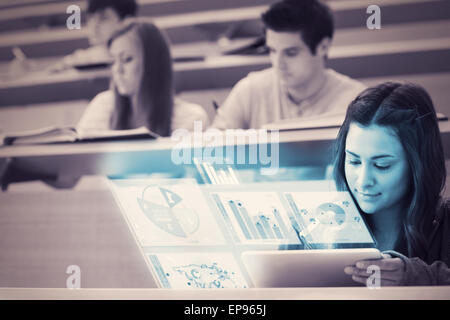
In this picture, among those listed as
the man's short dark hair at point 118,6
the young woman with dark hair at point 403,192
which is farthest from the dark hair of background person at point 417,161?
the man's short dark hair at point 118,6

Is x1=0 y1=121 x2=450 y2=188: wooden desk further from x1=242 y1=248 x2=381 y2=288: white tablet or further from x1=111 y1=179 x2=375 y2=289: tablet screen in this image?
x1=242 y1=248 x2=381 y2=288: white tablet

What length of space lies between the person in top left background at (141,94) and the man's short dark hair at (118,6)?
0.05m

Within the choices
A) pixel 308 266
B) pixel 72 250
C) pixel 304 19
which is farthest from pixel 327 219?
pixel 72 250

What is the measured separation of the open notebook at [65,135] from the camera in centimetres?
147

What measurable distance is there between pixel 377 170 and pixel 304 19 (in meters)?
0.51

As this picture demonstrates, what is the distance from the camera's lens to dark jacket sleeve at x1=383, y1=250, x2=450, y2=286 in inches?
51.0

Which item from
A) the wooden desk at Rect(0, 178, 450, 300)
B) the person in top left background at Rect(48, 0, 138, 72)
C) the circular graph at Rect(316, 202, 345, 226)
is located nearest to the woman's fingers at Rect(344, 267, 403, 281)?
the circular graph at Rect(316, 202, 345, 226)

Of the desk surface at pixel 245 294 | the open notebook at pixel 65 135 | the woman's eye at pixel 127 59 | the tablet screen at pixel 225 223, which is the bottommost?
the desk surface at pixel 245 294

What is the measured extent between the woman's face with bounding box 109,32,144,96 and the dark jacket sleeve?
0.96 m

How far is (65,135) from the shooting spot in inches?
59.4

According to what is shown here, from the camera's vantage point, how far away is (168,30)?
1562mm

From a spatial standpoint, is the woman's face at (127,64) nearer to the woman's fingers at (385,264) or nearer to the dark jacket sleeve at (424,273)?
the woman's fingers at (385,264)

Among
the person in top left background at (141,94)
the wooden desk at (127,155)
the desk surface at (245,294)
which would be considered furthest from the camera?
the person in top left background at (141,94)
